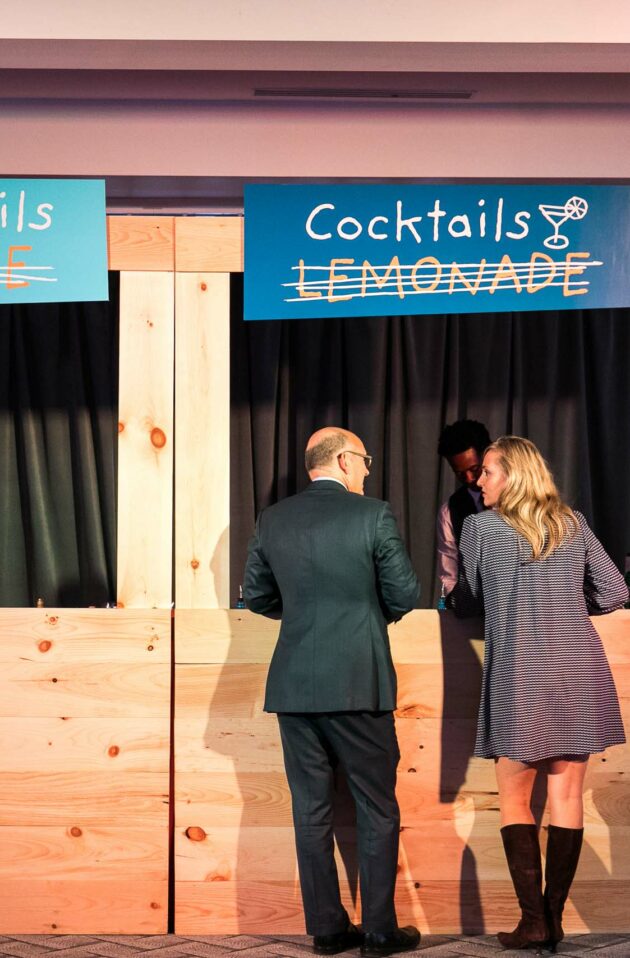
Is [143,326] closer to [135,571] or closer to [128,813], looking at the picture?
[135,571]

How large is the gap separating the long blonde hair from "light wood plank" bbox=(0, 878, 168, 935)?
1587mm

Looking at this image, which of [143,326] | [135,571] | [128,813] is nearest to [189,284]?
[143,326]

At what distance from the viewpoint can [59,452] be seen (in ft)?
18.1

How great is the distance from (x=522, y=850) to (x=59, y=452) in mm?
3299

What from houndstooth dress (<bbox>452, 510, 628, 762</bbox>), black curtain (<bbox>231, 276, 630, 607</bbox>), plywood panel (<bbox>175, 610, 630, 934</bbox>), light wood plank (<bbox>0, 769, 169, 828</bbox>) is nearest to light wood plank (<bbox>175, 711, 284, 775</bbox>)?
plywood panel (<bbox>175, 610, 630, 934</bbox>)

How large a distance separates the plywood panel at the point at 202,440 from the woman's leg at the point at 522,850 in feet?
3.38

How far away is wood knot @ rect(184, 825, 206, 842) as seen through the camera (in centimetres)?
333

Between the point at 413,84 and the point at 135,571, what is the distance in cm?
261

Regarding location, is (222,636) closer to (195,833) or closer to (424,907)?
(195,833)

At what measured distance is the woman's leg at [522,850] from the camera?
3.11 m

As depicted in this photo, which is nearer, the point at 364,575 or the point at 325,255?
the point at 364,575

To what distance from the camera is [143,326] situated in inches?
136

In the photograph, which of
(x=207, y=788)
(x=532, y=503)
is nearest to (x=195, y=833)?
(x=207, y=788)

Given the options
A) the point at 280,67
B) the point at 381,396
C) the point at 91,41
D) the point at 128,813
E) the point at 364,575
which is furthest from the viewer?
the point at 381,396
